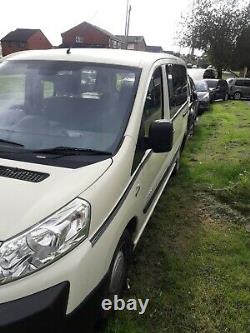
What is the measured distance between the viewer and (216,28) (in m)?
35.0

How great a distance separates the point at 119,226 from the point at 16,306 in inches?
37.3

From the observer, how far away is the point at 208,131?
10.7 m

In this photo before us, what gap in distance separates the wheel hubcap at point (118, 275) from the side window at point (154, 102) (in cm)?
106

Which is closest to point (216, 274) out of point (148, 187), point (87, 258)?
point (148, 187)

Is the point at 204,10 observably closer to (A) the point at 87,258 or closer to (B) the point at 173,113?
(B) the point at 173,113

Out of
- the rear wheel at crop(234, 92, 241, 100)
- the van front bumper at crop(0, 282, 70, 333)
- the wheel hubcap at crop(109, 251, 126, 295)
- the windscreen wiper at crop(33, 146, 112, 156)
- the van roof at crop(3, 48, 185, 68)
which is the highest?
the van roof at crop(3, 48, 185, 68)

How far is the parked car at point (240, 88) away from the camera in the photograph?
82.6 feet

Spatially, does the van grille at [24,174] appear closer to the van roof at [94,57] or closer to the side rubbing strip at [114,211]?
the side rubbing strip at [114,211]

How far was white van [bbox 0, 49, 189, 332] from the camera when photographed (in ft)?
6.62

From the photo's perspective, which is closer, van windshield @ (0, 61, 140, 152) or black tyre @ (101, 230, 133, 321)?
black tyre @ (101, 230, 133, 321)

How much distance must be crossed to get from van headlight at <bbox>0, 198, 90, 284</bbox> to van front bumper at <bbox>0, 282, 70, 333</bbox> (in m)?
0.13

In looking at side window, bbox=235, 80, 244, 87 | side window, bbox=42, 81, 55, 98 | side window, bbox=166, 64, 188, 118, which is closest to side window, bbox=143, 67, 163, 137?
side window, bbox=166, 64, 188, 118

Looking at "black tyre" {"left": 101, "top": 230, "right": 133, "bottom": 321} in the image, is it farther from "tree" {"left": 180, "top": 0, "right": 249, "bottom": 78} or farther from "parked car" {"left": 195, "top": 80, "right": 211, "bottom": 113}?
"tree" {"left": 180, "top": 0, "right": 249, "bottom": 78}

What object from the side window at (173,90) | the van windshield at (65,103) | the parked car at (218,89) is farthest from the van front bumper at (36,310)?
the parked car at (218,89)
